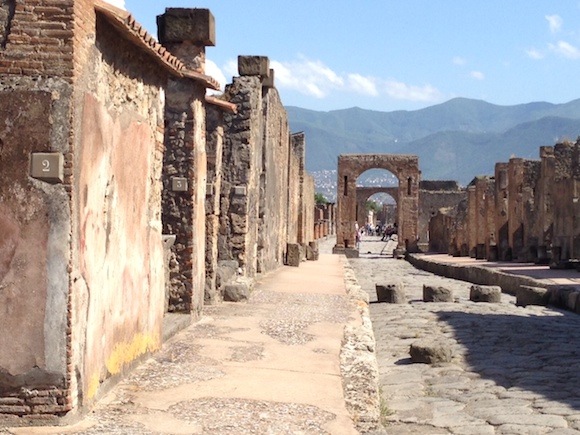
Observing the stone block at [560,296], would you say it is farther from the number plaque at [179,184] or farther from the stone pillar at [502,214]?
the stone pillar at [502,214]

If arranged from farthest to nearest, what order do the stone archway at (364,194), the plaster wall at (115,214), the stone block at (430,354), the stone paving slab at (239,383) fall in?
1. the stone archway at (364,194)
2. the stone block at (430,354)
3. the plaster wall at (115,214)
4. the stone paving slab at (239,383)

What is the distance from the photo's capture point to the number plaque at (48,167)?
175 inches

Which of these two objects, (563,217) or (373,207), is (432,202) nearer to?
(563,217)

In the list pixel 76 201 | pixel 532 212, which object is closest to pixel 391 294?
pixel 76 201


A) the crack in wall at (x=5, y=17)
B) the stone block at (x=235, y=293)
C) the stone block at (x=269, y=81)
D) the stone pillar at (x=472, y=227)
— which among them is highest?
the stone block at (x=269, y=81)

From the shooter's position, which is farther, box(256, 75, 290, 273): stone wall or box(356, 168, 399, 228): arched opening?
box(356, 168, 399, 228): arched opening

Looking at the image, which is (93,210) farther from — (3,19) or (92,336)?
(3,19)

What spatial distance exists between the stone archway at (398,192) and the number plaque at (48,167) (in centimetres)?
3552

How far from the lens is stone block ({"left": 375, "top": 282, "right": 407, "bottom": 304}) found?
14508 millimetres

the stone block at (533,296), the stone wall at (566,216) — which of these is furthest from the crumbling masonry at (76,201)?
the stone wall at (566,216)

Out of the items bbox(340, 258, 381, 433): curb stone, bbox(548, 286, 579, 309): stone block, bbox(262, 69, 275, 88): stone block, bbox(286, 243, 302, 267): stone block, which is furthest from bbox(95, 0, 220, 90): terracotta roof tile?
bbox(286, 243, 302, 267): stone block

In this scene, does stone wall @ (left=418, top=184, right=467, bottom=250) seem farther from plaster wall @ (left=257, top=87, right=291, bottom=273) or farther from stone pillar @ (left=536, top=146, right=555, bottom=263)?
plaster wall @ (left=257, top=87, right=291, bottom=273)

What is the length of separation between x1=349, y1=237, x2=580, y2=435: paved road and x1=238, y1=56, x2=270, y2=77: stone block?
4.02 meters

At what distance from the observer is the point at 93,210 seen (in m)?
4.93
